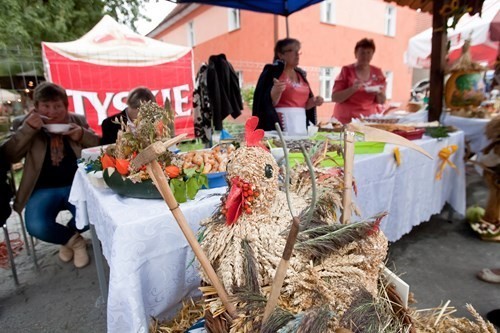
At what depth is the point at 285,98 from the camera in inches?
119

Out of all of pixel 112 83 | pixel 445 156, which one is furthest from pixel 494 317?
pixel 112 83

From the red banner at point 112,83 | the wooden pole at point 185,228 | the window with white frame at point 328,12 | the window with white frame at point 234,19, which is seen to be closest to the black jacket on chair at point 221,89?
the red banner at point 112,83

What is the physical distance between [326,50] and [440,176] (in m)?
8.58

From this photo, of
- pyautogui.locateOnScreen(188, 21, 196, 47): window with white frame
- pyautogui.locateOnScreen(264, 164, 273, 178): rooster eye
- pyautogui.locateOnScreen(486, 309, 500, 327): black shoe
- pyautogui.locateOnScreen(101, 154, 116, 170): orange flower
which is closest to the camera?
pyautogui.locateOnScreen(264, 164, 273, 178): rooster eye

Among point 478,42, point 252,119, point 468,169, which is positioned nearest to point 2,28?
point 252,119

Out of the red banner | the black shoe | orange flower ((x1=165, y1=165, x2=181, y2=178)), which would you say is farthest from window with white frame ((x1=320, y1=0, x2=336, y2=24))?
orange flower ((x1=165, y1=165, x2=181, y2=178))

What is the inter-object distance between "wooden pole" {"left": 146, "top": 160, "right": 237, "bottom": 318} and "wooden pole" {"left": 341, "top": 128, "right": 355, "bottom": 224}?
0.47m

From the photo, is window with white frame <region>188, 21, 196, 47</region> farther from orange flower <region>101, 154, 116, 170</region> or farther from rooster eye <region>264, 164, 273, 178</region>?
rooster eye <region>264, 164, 273, 178</region>

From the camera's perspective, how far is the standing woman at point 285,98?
2.97 metres

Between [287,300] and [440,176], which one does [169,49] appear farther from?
[287,300]

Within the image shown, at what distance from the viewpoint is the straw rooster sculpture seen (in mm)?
801

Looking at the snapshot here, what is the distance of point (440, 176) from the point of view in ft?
9.05

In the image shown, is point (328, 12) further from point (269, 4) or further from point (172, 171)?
point (172, 171)

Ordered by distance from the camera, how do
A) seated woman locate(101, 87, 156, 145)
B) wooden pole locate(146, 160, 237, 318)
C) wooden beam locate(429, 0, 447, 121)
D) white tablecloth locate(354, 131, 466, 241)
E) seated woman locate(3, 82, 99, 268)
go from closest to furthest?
1. wooden pole locate(146, 160, 237, 318)
2. white tablecloth locate(354, 131, 466, 241)
3. seated woman locate(3, 82, 99, 268)
4. seated woman locate(101, 87, 156, 145)
5. wooden beam locate(429, 0, 447, 121)
